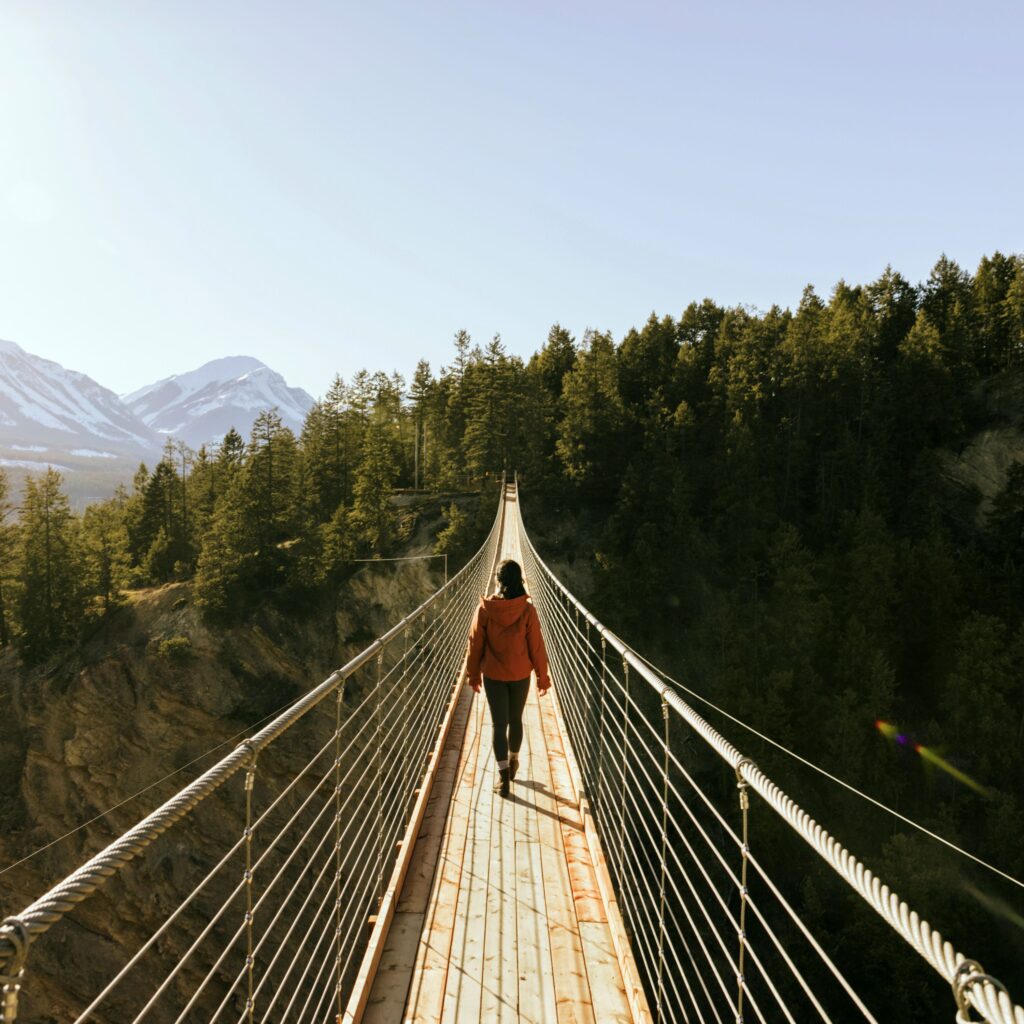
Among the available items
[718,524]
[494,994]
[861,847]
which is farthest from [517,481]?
[494,994]

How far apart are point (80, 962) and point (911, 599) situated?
31.2 m

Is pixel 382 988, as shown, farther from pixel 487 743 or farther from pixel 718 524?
pixel 718 524

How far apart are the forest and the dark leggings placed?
2053 cm

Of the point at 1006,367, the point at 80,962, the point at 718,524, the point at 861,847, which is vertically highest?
the point at 1006,367

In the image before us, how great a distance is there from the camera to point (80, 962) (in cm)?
1962

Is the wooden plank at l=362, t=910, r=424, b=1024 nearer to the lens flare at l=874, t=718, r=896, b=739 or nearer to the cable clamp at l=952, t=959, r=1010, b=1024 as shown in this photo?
the cable clamp at l=952, t=959, r=1010, b=1024

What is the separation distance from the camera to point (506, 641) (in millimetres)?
3834

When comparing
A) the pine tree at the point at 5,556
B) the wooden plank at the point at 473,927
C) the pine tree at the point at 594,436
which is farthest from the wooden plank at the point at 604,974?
the pine tree at the point at 5,556

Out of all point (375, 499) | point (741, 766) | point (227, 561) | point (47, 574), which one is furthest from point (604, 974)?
point (47, 574)

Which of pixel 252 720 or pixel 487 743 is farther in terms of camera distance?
pixel 252 720

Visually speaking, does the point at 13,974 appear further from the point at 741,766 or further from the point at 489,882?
the point at 489,882

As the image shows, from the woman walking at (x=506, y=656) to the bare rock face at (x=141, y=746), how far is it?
64.4 ft

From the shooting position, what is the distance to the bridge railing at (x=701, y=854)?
978 millimetres

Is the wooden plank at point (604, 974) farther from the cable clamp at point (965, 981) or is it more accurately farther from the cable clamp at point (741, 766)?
the cable clamp at point (965, 981)
